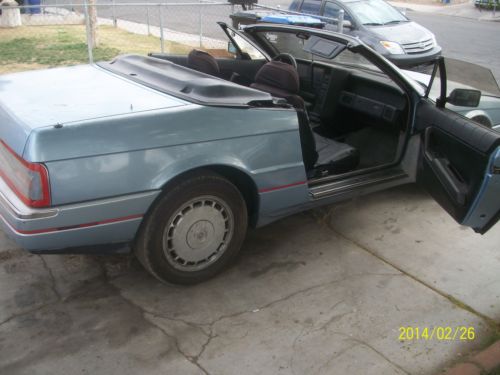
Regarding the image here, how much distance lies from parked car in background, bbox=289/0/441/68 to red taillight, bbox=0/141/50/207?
801cm

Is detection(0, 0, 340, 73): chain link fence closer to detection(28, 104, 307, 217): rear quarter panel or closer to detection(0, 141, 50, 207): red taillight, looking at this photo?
detection(28, 104, 307, 217): rear quarter panel

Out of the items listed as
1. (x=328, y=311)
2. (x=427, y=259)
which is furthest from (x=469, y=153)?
(x=328, y=311)

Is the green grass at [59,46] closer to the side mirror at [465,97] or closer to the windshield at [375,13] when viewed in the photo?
the windshield at [375,13]

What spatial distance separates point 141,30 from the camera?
14102mm

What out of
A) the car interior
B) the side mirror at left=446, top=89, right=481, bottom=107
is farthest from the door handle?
the car interior

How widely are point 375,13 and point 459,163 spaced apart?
802cm

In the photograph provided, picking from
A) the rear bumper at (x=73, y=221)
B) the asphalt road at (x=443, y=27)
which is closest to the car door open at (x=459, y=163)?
the rear bumper at (x=73, y=221)

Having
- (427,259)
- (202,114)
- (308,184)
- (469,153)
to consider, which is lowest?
(427,259)

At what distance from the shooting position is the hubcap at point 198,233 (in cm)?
312

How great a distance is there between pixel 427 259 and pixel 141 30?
12.2 meters

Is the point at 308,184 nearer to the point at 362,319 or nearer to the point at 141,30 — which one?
the point at 362,319
